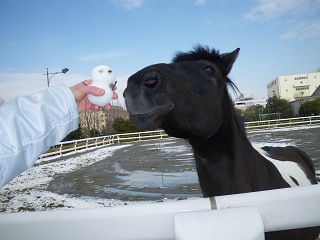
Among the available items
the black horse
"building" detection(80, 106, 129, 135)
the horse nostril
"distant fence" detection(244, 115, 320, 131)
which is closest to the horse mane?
the black horse

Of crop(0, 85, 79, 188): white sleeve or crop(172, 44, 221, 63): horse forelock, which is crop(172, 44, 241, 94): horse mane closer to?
crop(172, 44, 221, 63): horse forelock

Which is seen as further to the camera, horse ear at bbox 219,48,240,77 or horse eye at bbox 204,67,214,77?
horse ear at bbox 219,48,240,77

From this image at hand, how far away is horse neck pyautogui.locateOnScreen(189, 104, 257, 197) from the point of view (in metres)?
2.15

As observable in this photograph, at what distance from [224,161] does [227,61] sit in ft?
2.82

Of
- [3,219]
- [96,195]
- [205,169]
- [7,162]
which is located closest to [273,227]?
[3,219]

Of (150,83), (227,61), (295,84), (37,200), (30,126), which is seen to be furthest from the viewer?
(295,84)

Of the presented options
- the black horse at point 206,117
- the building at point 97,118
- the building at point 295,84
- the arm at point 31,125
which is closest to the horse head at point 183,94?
the black horse at point 206,117

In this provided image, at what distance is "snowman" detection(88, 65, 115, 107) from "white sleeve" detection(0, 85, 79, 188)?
0.32 metres

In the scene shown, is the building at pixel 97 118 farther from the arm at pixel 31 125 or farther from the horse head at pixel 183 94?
the arm at pixel 31 125

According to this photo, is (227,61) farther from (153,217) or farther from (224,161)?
(153,217)

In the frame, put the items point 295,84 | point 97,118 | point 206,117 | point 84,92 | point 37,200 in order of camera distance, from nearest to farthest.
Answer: point 84,92 → point 206,117 → point 37,200 → point 97,118 → point 295,84

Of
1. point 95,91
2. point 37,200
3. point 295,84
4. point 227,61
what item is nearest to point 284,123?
point 37,200

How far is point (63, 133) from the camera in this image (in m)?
1.33

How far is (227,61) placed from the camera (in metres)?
2.38
